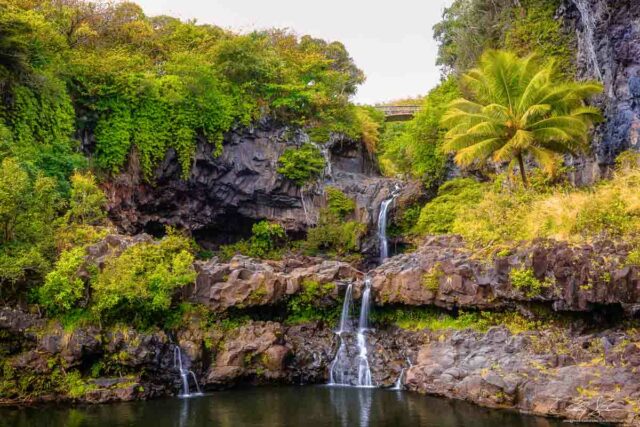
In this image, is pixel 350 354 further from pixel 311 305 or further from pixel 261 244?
pixel 261 244

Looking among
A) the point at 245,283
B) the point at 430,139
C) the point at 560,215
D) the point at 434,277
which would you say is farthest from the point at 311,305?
the point at 430,139

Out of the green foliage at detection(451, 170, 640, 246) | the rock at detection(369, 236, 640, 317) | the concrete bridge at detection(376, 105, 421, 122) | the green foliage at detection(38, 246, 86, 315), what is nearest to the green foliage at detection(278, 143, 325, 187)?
the rock at detection(369, 236, 640, 317)

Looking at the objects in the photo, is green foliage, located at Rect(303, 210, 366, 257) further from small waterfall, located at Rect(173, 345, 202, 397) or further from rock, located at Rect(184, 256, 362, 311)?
small waterfall, located at Rect(173, 345, 202, 397)

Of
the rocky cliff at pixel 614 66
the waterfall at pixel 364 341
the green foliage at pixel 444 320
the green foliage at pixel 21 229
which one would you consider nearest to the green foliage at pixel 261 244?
the waterfall at pixel 364 341

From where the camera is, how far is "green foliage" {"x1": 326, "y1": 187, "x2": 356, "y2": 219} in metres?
30.4

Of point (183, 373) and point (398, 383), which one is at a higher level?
point (183, 373)

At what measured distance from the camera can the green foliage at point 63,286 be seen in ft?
56.3

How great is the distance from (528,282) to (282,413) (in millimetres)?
8054

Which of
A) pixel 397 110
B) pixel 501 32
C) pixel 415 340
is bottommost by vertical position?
pixel 415 340

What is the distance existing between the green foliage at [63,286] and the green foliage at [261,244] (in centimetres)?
1198

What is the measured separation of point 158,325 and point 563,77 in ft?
64.4

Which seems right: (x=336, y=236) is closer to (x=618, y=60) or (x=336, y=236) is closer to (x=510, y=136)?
(x=510, y=136)

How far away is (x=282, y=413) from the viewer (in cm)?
1477

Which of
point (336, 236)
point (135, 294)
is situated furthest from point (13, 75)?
point (336, 236)
